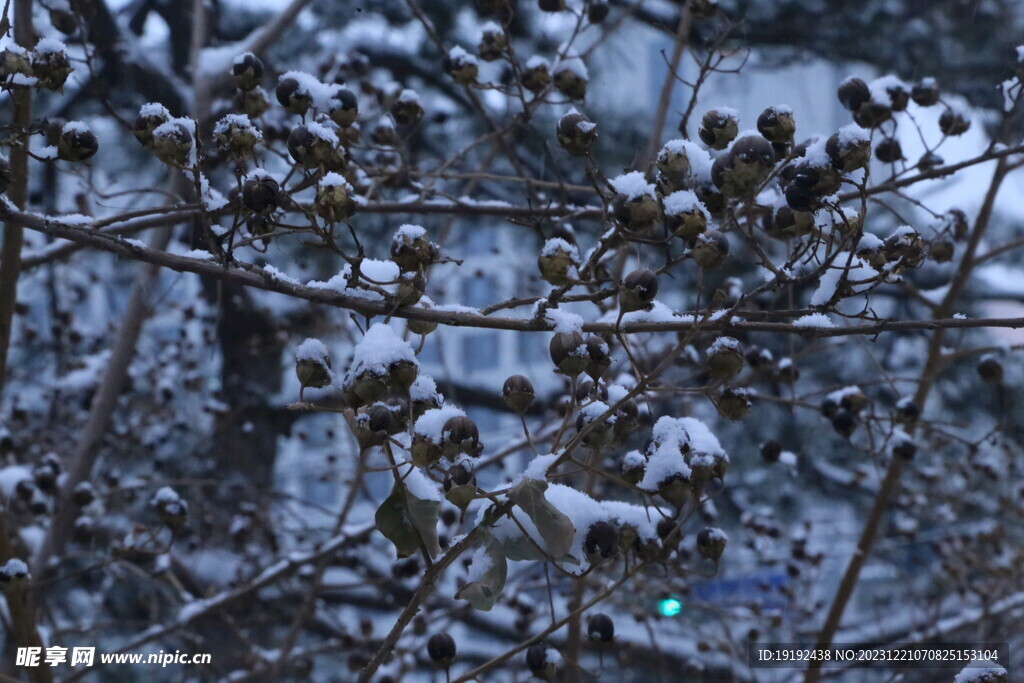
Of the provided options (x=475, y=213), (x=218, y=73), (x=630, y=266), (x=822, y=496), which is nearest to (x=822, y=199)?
(x=475, y=213)

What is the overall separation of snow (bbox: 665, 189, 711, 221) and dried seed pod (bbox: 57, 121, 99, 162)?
625 mm

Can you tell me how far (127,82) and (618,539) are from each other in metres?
3.19

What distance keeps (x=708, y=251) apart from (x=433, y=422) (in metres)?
0.31

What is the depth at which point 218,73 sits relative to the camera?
253 centimetres

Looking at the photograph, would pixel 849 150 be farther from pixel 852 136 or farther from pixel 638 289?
pixel 638 289

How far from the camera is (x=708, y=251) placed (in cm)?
97

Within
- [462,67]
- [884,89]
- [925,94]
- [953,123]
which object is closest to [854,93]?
[884,89]

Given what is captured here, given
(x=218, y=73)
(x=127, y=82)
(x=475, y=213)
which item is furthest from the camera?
(x=127, y=82)

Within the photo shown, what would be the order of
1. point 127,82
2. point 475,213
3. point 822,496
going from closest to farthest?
point 475,213 < point 127,82 < point 822,496

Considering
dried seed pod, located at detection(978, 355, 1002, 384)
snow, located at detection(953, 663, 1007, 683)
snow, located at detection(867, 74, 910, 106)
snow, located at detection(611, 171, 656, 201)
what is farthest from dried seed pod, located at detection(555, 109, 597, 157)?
dried seed pod, located at detection(978, 355, 1002, 384)

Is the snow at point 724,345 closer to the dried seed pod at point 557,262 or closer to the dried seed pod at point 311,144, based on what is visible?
the dried seed pod at point 557,262

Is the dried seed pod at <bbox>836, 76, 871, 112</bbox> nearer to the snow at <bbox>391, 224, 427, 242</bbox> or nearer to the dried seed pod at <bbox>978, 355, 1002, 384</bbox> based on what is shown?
the dried seed pod at <bbox>978, 355, 1002, 384</bbox>

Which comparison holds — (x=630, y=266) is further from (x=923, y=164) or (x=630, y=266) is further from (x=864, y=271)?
(x=864, y=271)

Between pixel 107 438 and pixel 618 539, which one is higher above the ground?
pixel 107 438
